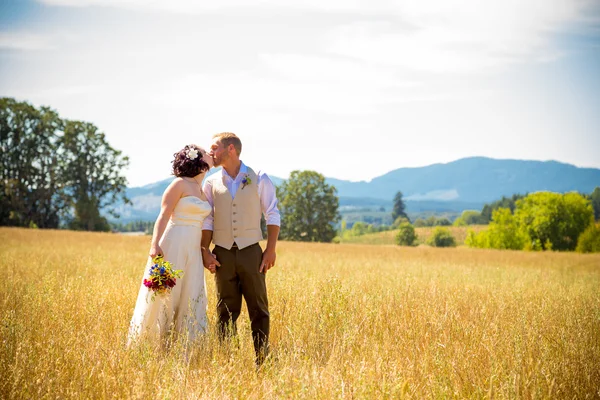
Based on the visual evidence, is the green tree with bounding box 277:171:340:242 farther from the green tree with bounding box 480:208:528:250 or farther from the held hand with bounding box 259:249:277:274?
the held hand with bounding box 259:249:277:274

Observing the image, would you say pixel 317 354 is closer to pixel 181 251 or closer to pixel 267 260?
pixel 267 260

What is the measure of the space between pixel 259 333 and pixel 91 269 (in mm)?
9034

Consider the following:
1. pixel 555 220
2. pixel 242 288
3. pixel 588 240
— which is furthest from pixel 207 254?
pixel 555 220

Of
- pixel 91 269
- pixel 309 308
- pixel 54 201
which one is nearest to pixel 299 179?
pixel 54 201

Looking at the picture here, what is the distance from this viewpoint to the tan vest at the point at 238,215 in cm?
553

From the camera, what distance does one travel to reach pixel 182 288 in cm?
582

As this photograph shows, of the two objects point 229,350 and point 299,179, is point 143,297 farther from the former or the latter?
point 299,179

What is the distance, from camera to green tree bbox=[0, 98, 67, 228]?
50.7 meters

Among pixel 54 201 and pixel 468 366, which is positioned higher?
pixel 54 201

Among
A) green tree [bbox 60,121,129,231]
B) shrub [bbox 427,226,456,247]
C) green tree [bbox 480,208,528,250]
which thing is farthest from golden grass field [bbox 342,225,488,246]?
green tree [bbox 60,121,129,231]

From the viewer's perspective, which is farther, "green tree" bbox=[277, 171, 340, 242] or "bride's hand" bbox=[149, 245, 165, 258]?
"green tree" bbox=[277, 171, 340, 242]

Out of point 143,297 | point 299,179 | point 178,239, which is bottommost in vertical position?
point 143,297

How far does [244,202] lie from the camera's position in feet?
18.2

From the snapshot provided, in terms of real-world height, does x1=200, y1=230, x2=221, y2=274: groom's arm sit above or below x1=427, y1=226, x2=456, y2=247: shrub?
above
